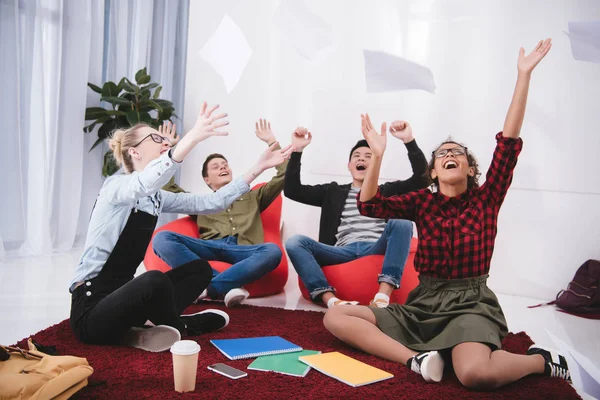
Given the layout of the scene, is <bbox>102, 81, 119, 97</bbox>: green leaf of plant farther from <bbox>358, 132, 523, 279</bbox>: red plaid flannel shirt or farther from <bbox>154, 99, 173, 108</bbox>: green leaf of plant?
<bbox>358, 132, 523, 279</bbox>: red plaid flannel shirt

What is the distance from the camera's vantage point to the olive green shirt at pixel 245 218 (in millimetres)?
2836

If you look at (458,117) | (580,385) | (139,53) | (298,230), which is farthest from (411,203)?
(139,53)

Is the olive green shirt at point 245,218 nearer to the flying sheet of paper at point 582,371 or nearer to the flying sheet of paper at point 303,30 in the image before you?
the flying sheet of paper at point 303,30

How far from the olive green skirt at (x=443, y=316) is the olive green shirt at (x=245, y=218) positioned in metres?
1.21

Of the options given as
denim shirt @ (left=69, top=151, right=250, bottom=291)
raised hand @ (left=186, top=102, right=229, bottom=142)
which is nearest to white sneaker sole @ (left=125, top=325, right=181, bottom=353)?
denim shirt @ (left=69, top=151, right=250, bottom=291)

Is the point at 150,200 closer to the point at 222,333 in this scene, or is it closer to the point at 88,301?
the point at 88,301

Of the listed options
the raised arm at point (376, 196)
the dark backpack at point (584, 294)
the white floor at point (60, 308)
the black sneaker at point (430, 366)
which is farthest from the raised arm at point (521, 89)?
the dark backpack at point (584, 294)

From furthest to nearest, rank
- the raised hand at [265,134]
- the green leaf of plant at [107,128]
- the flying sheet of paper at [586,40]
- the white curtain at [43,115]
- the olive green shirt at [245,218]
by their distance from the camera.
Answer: the green leaf of plant at [107,128] → the white curtain at [43,115] → the olive green shirt at [245,218] → the raised hand at [265,134] → the flying sheet of paper at [586,40]

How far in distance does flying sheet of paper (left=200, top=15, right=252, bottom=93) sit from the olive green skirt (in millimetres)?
2881

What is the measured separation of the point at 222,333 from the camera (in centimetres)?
192

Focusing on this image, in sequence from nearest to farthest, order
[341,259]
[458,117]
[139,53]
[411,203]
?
[411,203] < [341,259] < [458,117] < [139,53]

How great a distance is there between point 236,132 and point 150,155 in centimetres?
230

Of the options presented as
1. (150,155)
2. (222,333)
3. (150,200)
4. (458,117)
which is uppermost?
(458,117)

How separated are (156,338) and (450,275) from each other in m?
0.97
